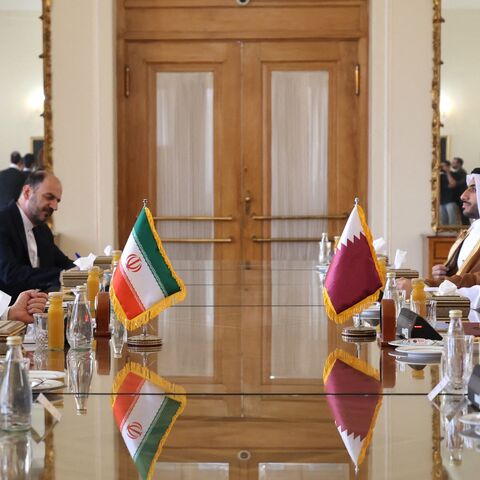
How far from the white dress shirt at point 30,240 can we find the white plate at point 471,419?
16.0 feet

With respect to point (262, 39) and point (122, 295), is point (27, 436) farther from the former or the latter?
point (262, 39)

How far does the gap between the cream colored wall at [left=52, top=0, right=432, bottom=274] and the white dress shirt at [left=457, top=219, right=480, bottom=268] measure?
6.88 ft

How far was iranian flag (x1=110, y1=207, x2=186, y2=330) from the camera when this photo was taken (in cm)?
343

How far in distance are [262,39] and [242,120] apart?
0.69 metres

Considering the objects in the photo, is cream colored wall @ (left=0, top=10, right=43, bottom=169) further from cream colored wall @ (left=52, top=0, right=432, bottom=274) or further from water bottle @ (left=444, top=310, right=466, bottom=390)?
water bottle @ (left=444, top=310, right=466, bottom=390)

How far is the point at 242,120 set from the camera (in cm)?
895

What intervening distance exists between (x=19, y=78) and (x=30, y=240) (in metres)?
2.42

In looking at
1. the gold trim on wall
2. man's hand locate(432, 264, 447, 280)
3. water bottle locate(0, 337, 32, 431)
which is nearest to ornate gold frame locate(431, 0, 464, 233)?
the gold trim on wall

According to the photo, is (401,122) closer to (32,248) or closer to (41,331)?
(32,248)

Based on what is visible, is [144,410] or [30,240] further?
[30,240]

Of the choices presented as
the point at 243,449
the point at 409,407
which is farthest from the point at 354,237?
the point at 243,449

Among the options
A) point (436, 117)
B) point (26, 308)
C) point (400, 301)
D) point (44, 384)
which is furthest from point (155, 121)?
point (44, 384)

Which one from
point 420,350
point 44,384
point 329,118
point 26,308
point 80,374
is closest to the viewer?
point 44,384

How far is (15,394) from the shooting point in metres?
2.12
